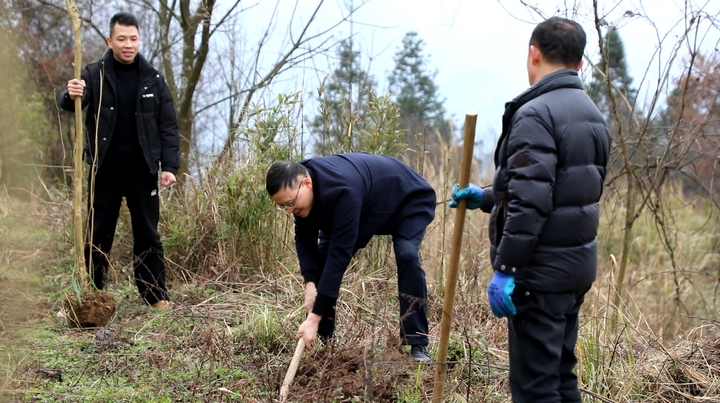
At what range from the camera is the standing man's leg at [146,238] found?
5.05 metres

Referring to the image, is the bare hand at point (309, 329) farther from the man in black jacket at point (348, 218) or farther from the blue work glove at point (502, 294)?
the blue work glove at point (502, 294)

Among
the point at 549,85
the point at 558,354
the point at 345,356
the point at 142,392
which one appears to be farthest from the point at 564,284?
the point at 142,392

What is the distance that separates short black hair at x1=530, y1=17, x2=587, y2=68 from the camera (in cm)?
271

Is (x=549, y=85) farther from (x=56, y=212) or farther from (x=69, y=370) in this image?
(x=56, y=212)

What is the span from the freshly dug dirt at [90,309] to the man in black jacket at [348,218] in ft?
5.20

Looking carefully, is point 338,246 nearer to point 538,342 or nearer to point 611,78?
point 538,342

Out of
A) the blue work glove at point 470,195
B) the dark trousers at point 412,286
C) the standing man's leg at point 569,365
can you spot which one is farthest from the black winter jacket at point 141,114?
the standing man's leg at point 569,365

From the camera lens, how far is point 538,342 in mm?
2723

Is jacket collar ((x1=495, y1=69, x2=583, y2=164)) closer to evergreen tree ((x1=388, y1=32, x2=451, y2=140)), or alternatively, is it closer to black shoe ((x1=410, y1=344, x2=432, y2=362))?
black shoe ((x1=410, y1=344, x2=432, y2=362))

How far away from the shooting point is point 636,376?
3830 mm

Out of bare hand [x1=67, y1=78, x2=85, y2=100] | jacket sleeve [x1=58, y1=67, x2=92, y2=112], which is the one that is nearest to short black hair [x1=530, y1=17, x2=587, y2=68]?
bare hand [x1=67, y1=78, x2=85, y2=100]

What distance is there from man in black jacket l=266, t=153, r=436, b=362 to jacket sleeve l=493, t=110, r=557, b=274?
98 centimetres

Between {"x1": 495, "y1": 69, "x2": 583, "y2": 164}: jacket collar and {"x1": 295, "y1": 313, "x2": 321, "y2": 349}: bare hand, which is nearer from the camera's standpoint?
{"x1": 495, "y1": 69, "x2": 583, "y2": 164}: jacket collar

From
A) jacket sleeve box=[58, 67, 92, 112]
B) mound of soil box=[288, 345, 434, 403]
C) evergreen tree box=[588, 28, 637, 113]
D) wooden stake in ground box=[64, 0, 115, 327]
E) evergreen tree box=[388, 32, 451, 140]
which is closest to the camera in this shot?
mound of soil box=[288, 345, 434, 403]
